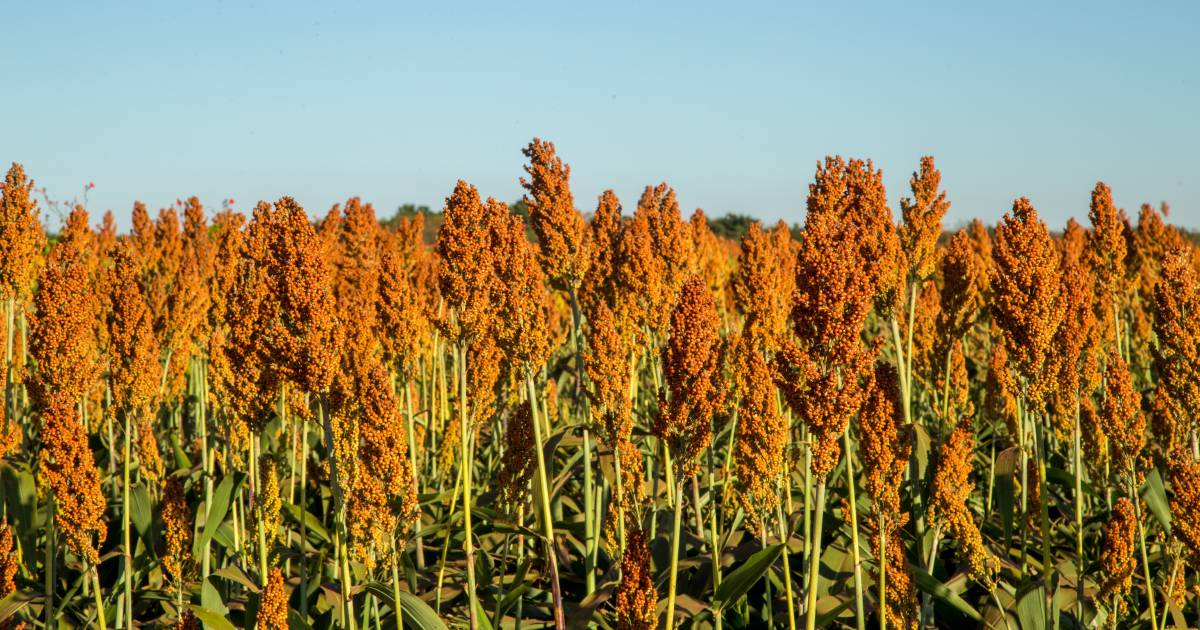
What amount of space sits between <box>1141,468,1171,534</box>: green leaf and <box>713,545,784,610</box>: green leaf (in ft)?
7.83

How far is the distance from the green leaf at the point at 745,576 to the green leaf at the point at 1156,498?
239 cm

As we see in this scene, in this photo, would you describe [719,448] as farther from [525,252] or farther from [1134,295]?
[1134,295]

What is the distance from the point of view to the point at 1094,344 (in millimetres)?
7207

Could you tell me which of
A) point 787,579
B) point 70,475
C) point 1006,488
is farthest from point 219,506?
point 1006,488

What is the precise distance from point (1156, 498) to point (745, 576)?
2.61m

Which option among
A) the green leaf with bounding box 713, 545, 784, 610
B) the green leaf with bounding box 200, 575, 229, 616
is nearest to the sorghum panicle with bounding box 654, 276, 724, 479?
the green leaf with bounding box 713, 545, 784, 610

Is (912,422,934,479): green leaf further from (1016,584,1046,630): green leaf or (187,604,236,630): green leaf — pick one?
(187,604,236,630): green leaf

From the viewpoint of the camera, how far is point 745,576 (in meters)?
4.38

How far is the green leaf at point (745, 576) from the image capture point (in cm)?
427

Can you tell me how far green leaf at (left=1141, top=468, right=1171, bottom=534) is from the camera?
538cm

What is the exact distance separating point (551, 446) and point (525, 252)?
4.14 feet

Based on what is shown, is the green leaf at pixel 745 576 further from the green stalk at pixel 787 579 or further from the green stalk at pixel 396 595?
the green stalk at pixel 396 595

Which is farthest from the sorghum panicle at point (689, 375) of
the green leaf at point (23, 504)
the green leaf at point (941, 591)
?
the green leaf at point (23, 504)

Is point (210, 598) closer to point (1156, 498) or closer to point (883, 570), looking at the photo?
point (883, 570)
